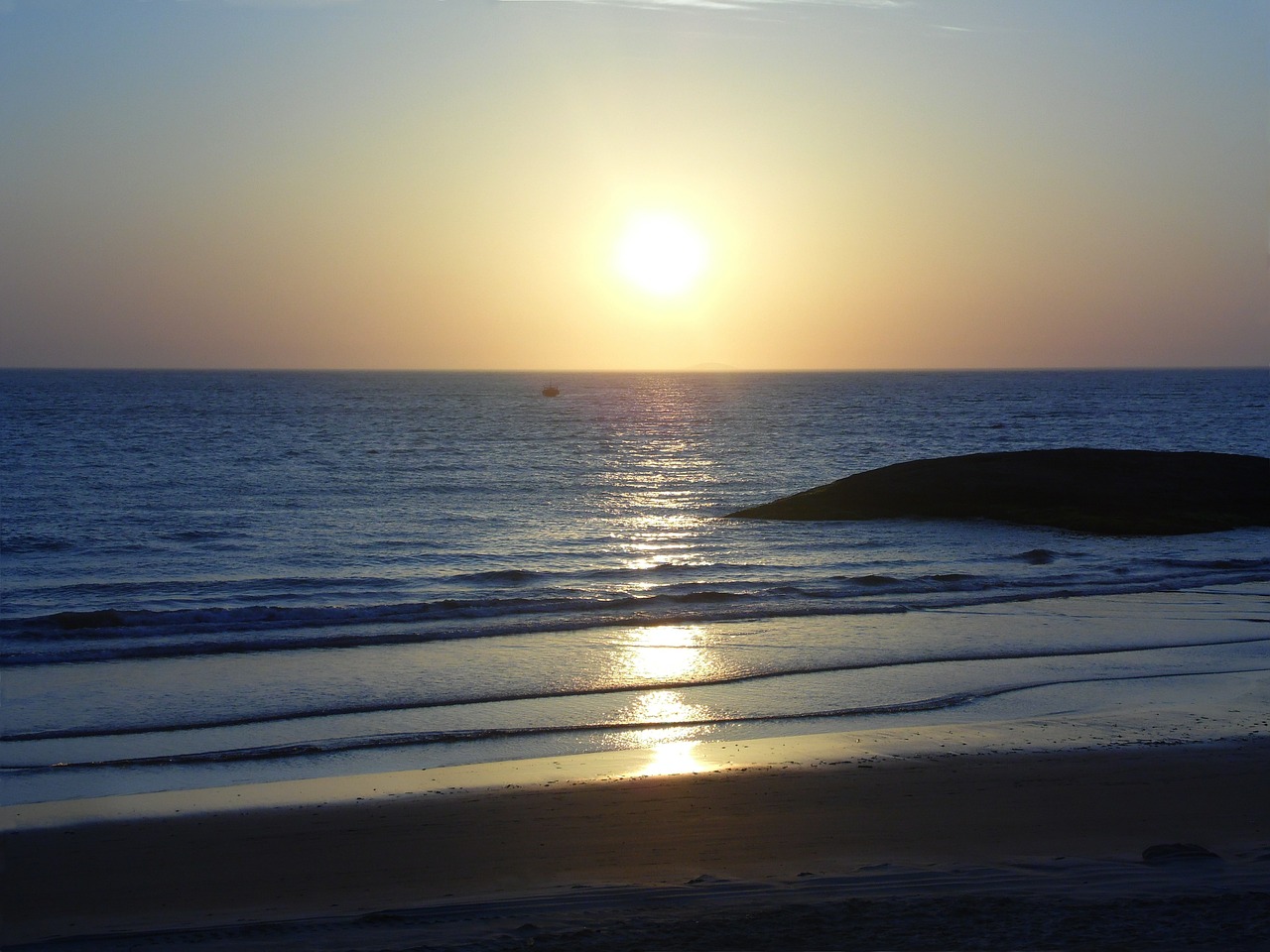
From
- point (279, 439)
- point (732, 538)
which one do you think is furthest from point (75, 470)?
point (732, 538)

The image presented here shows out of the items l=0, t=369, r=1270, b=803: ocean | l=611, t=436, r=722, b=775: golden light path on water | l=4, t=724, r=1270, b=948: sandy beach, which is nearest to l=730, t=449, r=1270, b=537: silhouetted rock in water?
l=0, t=369, r=1270, b=803: ocean

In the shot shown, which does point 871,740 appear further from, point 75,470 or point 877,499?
point 75,470

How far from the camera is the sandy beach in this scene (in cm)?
639

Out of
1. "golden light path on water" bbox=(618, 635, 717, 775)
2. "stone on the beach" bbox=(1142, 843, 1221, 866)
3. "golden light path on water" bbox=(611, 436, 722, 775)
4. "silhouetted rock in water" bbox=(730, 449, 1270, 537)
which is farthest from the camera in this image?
"silhouetted rock in water" bbox=(730, 449, 1270, 537)

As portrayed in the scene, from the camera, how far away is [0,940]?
6469 mm

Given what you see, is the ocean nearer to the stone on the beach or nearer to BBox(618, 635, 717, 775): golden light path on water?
BBox(618, 635, 717, 775): golden light path on water

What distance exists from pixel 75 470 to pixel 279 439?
23.5 metres

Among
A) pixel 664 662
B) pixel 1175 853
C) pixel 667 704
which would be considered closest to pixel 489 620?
pixel 664 662

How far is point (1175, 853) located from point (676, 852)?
3.38 meters

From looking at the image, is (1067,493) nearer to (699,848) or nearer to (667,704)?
(667,704)

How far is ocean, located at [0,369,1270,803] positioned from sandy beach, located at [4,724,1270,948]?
125 cm

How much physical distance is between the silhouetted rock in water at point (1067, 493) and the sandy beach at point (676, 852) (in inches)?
770

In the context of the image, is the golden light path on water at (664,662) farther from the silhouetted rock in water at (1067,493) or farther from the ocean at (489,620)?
the silhouetted rock in water at (1067,493)

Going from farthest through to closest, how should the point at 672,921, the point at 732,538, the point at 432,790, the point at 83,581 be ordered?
the point at 732,538
the point at 83,581
the point at 432,790
the point at 672,921
